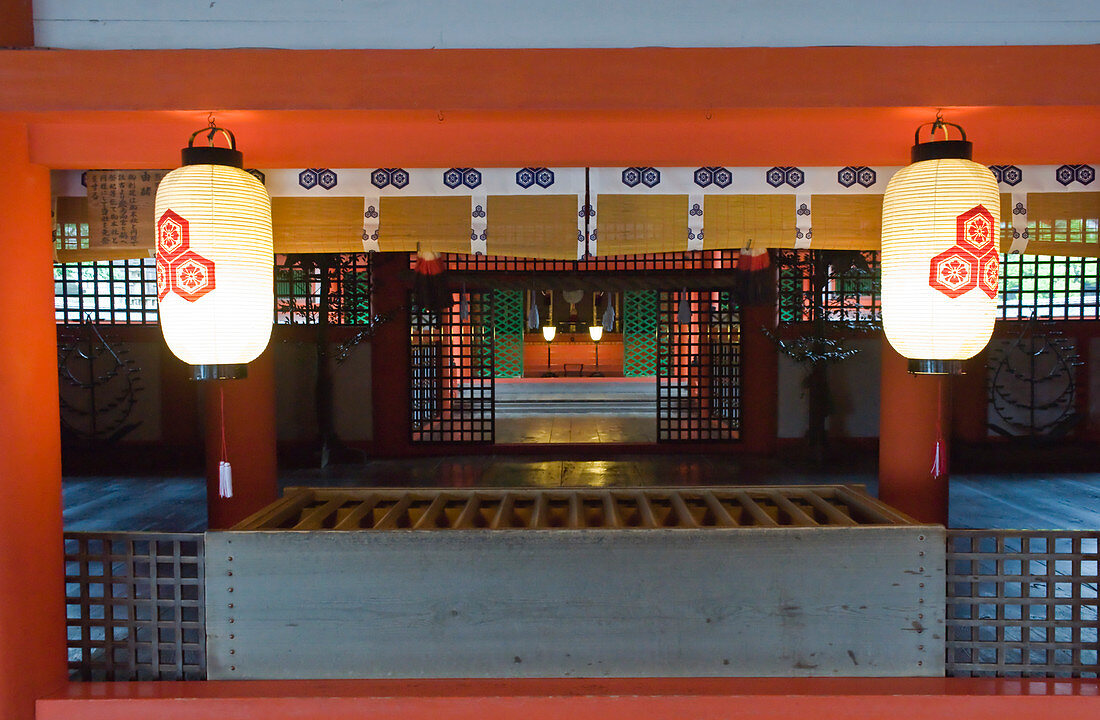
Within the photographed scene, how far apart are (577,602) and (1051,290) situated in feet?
30.3

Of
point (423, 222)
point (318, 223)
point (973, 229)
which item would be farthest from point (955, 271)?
point (318, 223)

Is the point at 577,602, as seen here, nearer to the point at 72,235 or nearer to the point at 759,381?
the point at 72,235

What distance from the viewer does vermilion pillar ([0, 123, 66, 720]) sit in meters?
2.68

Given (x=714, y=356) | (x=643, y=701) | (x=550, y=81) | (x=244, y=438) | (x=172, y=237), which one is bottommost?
(x=643, y=701)

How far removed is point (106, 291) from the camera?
342 inches

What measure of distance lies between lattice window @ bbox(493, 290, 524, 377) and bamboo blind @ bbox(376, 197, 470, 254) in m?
13.8

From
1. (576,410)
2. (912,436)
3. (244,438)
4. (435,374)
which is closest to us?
(912,436)

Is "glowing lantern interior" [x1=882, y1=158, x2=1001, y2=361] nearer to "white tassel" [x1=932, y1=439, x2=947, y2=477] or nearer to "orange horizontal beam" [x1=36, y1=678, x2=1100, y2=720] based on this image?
"white tassel" [x1=932, y1=439, x2=947, y2=477]

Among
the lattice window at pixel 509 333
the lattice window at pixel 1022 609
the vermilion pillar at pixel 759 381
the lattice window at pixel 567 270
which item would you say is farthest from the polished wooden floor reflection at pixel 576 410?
the lattice window at pixel 1022 609

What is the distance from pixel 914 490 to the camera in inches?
161

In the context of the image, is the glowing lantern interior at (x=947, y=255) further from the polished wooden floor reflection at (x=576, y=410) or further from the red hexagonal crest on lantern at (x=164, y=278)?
the polished wooden floor reflection at (x=576, y=410)

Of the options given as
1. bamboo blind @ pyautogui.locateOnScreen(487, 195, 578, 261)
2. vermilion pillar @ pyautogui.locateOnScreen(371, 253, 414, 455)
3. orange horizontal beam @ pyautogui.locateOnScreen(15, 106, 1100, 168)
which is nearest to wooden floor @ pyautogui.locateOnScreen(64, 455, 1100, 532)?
vermilion pillar @ pyautogui.locateOnScreen(371, 253, 414, 455)

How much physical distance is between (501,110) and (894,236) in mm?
1746

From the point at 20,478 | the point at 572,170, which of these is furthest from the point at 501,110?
the point at 20,478
